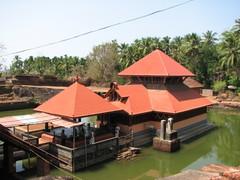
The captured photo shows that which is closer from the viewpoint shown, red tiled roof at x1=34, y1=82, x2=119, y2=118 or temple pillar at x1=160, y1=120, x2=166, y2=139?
red tiled roof at x1=34, y1=82, x2=119, y2=118

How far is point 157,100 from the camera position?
22.0 meters

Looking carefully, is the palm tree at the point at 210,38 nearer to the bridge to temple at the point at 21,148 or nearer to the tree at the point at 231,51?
the tree at the point at 231,51

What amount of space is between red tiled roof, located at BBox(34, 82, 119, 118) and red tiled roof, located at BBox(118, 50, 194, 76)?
5.51 metres

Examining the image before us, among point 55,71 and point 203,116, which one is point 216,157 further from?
point 55,71

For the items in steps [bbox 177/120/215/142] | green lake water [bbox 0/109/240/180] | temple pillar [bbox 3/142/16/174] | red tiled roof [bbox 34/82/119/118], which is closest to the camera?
temple pillar [bbox 3/142/16/174]

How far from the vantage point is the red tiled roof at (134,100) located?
19992 millimetres

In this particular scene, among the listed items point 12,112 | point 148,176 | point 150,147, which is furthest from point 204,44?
point 148,176

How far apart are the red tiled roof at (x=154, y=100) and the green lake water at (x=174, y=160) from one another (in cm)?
251

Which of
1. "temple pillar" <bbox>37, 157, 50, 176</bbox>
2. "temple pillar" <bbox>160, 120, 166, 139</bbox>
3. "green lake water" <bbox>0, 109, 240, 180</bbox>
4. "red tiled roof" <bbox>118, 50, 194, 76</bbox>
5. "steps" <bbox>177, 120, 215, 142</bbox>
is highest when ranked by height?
"red tiled roof" <bbox>118, 50, 194, 76</bbox>

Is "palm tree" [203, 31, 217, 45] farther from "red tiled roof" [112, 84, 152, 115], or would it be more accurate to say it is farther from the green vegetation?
"red tiled roof" [112, 84, 152, 115]

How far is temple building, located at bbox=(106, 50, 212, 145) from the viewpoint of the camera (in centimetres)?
2036

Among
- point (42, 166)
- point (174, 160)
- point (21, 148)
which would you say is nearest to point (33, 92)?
point (174, 160)

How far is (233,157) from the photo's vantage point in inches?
767

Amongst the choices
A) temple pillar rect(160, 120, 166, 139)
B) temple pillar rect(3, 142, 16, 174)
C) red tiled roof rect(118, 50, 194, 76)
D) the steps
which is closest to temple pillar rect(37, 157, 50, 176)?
temple pillar rect(3, 142, 16, 174)
